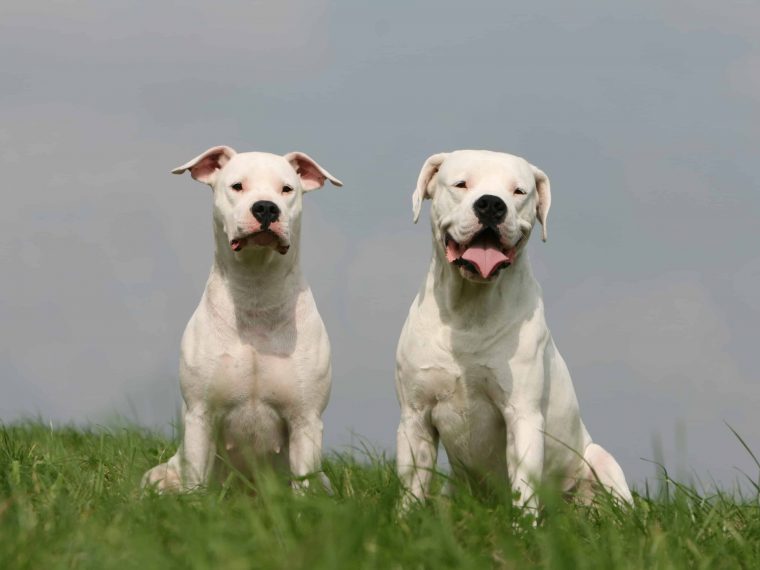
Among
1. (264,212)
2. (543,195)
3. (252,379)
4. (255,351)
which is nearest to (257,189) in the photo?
(264,212)

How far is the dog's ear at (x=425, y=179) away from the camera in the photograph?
7.58 m

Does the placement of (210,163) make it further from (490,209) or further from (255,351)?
(490,209)

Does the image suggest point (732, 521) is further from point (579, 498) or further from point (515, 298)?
point (515, 298)

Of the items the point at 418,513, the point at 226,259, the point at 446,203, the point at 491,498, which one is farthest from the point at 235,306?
the point at 418,513

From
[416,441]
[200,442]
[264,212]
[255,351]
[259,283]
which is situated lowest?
[200,442]

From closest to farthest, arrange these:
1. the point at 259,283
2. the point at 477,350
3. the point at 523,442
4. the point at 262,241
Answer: the point at 523,442
the point at 477,350
the point at 262,241
the point at 259,283

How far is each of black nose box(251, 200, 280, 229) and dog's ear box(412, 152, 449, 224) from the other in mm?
1025

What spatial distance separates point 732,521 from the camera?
6.83 metres

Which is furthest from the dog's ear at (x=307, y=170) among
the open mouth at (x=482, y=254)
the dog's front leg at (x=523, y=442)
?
the dog's front leg at (x=523, y=442)

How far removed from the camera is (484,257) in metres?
7.32

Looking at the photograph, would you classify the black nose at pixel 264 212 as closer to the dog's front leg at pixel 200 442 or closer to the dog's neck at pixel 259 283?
the dog's neck at pixel 259 283

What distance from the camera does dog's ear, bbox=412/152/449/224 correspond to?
24.9ft

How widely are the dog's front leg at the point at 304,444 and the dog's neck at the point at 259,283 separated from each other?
0.85 meters

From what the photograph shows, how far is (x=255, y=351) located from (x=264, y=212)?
114cm
